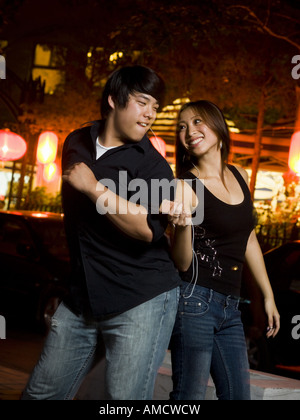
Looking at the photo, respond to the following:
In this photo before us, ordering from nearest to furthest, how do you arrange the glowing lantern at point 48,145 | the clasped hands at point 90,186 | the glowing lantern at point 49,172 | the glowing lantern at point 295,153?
the clasped hands at point 90,186, the glowing lantern at point 295,153, the glowing lantern at point 48,145, the glowing lantern at point 49,172

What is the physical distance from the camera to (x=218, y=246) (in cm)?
308

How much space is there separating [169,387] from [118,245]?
211 centimetres

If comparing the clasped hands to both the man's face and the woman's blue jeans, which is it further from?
the woman's blue jeans

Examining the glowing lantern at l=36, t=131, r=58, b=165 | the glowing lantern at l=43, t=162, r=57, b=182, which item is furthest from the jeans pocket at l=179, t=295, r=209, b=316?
the glowing lantern at l=43, t=162, r=57, b=182

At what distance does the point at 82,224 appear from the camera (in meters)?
2.58

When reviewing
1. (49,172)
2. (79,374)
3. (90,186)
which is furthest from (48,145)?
(90,186)

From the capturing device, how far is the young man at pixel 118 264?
2451 millimetres

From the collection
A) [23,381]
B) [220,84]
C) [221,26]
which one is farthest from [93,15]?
[23,381]

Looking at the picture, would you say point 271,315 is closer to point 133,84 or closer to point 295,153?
point 133,84

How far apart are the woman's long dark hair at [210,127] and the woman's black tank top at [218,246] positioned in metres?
0.24

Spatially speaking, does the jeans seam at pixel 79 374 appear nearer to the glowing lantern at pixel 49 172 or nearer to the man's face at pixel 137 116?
the man's face at pixel 137 116

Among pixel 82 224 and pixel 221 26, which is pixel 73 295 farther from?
pixel 221 26

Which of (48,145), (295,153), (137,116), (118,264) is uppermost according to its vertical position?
(48,145)

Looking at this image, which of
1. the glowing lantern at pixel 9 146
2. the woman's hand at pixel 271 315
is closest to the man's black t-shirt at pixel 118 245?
the woman's hand at pixel 271 315
